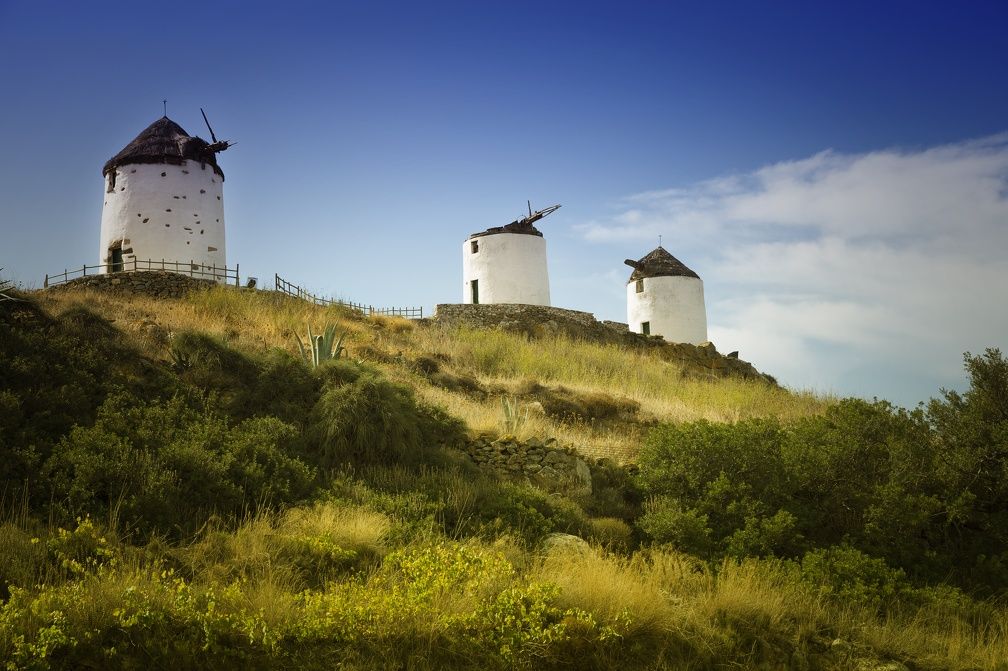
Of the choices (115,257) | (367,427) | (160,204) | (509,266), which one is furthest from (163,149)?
(367,427)

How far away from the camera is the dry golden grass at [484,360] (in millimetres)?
14672

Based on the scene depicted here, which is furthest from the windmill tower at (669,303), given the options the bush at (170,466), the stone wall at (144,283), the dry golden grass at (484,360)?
the bush at (170,466)

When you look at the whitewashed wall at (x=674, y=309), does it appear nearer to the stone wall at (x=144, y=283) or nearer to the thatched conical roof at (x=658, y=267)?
the thatched conical roof at (x=658, y=267)

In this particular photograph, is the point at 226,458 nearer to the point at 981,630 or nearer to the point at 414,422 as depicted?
the point at 414,422

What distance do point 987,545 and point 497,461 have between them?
685 centimetres

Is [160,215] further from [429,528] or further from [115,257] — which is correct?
[429,528]

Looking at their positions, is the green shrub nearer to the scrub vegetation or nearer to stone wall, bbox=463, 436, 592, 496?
the scrub vegetation

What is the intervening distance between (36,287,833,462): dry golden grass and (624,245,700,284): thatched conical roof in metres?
8.79

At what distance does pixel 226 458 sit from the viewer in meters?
9.22

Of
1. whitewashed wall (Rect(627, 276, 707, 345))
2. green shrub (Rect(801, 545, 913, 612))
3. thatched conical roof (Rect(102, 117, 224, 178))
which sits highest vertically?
thatched conical roof (Rect(102, 117, 224, 178))

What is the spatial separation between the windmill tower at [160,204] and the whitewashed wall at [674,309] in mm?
18511

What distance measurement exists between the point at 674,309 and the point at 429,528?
27.8 meters

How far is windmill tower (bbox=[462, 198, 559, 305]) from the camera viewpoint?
32.5 meters

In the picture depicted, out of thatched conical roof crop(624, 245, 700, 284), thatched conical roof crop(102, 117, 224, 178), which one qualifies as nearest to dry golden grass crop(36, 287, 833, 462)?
thatched conical roof crop(102, 117, 224, 178)
